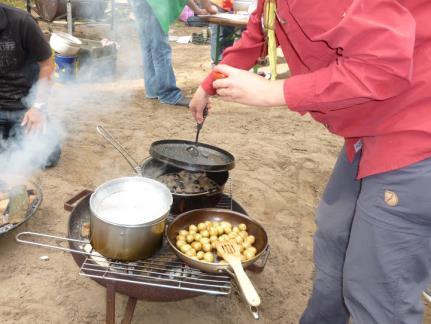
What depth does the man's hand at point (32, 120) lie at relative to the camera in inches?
Result: 152

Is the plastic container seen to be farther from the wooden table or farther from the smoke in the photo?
the wooden table

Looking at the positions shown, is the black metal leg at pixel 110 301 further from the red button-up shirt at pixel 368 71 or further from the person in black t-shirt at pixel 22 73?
the person in black t-shirt at pixel 22 73

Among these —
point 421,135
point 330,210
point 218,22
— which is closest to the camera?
point 421,135

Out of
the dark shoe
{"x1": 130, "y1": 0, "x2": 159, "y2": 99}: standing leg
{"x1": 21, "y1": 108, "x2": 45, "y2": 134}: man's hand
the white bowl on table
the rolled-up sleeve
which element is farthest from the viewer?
the dark shoe

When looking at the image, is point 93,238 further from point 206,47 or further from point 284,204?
point 206,47

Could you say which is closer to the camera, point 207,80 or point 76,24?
point 207,80

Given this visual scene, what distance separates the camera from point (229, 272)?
1974 millimetres

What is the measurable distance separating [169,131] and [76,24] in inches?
209

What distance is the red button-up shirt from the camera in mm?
1316

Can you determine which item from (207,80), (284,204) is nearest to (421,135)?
(207,80)

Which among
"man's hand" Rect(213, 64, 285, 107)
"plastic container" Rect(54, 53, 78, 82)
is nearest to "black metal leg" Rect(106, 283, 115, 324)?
"man's hand" Rect(213, 64, 285, 107)

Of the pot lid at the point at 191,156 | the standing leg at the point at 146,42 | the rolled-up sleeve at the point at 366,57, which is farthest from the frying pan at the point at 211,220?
the standing leg at the point at 146,42

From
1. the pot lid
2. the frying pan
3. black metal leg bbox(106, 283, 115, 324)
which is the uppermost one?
the pot lid

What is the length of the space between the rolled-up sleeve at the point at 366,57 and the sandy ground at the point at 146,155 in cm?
200
